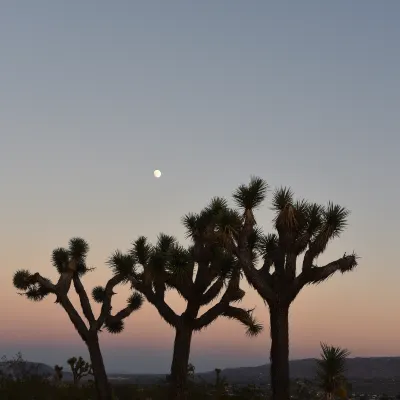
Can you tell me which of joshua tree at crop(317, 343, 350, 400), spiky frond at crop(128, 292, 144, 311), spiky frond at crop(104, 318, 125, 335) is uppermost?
spiky frond at crop(128, 292, 144, 311)

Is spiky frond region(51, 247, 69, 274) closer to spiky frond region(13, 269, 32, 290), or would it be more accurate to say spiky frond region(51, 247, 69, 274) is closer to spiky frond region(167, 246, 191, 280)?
spiky frond region(13, 269, 32, 290)

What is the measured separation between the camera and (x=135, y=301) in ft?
89.8

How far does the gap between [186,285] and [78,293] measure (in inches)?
233

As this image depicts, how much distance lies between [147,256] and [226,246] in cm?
447

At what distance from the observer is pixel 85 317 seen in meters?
26.3

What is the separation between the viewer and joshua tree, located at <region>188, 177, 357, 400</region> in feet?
66.0

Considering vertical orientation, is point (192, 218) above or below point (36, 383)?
above

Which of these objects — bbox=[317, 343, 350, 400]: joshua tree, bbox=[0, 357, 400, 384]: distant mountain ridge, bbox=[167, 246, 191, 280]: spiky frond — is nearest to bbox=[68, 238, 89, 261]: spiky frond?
bbox=[167, 246, 191, 280]: spiky frond

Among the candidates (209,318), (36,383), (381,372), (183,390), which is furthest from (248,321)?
(381,372)

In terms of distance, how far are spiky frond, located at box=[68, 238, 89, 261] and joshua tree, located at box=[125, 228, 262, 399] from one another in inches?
137

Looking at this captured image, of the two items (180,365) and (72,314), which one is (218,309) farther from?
(72,314)

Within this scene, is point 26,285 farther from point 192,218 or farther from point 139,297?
point 192,218

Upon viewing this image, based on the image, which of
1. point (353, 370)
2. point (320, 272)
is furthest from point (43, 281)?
point (353, 370)

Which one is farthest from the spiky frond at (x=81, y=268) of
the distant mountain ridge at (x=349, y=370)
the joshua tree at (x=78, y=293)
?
the distant mountain ridge at (x=349, y=370)
